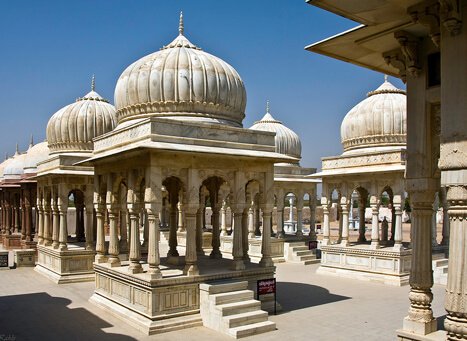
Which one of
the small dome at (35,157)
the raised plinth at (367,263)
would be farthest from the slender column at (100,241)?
the small dome at (35,157)

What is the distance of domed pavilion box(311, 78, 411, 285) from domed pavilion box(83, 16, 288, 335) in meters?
6.28

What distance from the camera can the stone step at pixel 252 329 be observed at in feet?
34.3

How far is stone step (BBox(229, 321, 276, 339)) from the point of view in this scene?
10.5 m

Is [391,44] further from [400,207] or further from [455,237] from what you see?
[400,207]

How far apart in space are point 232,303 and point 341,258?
29.7ft

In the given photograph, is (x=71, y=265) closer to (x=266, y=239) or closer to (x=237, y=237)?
(x=237, y=237)

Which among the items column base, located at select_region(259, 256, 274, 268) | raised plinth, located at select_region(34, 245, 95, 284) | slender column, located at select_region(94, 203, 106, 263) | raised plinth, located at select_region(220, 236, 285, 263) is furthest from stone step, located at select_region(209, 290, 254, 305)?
raised plinth, located at select_region(220, 236, 285, 263)

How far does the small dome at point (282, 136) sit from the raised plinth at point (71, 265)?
13.3m

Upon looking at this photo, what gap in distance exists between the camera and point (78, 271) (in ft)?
59.8

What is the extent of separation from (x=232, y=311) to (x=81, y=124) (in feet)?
40.2

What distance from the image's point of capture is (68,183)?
61.7 ft

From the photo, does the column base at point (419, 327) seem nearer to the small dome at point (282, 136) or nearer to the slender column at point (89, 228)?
the slender column at point (89, 228)

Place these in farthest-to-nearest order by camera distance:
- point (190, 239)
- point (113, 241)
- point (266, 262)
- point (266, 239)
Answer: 1. point (113, 241)
2. point (266, 239)
3. point (266, 262)
4. point (190, 239)

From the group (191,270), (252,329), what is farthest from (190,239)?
(252,329)
